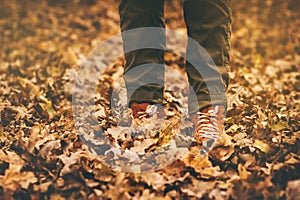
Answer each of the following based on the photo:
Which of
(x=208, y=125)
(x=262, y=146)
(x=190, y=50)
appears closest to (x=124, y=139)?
(x=208, y=125)

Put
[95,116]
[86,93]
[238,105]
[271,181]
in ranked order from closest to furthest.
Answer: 1. [271,181]
2. [95,116]
3. [238,105]
4. [86,93]

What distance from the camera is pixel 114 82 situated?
10.8ft

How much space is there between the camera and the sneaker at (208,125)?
224 centimetres

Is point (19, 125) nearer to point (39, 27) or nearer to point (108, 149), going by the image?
point (108, 149)

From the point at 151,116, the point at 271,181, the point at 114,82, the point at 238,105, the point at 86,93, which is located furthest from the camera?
the point at 114,82

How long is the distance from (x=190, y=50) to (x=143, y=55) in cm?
28

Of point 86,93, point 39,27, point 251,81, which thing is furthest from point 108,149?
point 39,27

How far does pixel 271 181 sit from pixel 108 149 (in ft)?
2.81

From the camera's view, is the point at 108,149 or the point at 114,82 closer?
the point at 108,149

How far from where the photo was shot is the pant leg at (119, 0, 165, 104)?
2.38 m

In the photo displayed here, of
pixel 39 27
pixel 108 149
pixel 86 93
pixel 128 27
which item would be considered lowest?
pixel 108 149

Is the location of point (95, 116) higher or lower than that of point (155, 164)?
higher

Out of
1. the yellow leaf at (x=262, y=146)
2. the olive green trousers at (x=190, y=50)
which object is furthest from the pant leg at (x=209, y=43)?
the yellow leaf at (x=262, y=146)

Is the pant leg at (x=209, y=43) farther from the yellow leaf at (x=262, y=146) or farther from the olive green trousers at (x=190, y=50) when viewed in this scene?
the yellow leaf at (x=262, y=146)
